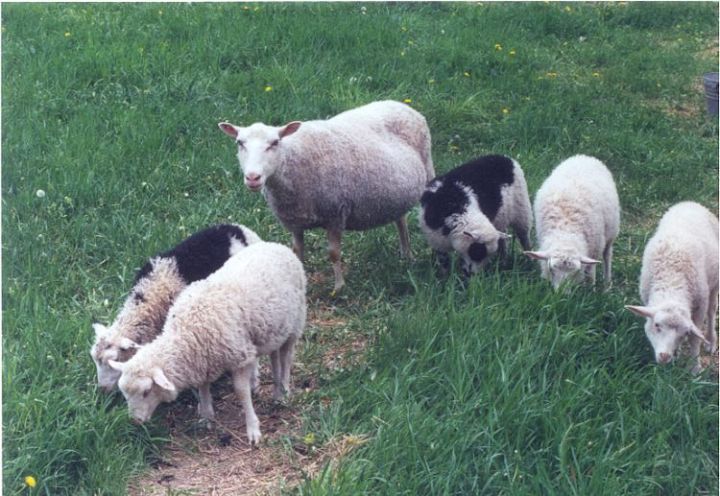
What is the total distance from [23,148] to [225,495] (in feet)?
12.6

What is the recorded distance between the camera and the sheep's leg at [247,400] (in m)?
4.00

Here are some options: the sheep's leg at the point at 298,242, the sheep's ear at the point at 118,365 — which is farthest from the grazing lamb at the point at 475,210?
the sheep's ear at the point at 118,365

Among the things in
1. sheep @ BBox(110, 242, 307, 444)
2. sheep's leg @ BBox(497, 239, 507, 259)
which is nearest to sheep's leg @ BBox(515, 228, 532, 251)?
sheep's leg @ BBox(497, 239, 507, 259)

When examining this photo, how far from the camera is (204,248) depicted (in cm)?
470

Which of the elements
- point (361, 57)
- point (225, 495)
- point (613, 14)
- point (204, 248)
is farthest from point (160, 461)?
point (613, 14)

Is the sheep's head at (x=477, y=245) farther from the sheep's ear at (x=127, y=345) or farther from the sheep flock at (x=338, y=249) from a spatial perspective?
the sheep's ear at (x=127, y=345)

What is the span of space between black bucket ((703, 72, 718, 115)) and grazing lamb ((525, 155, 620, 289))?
3361 mm

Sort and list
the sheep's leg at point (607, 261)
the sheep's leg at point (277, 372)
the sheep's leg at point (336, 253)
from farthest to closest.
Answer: the sheep's leg at point (607, 261) < the sheep's leg at point (336, 253) < the sheep's leg at point (277, 372)

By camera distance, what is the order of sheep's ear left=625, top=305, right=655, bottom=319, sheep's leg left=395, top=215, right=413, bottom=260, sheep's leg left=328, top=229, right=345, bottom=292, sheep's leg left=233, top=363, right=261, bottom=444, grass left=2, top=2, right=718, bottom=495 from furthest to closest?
1. sheep's leg left=395, top=215, right=413, bottom=260
2. sheep's leg left=328, top=229, right=345, bottom=292
3. sheep's ear left=625, top=305, right=655, bottom=319
4. sheep's leg left=233, top=363, right=261, bottom=444
5. grass left=2, top=2, right=718, bottom=495

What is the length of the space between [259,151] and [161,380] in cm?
166

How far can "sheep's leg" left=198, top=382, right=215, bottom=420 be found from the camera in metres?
4.14

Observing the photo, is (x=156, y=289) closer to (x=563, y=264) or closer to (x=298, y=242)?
(x=298, y=242)

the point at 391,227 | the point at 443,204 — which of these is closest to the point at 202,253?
the point at 443,204

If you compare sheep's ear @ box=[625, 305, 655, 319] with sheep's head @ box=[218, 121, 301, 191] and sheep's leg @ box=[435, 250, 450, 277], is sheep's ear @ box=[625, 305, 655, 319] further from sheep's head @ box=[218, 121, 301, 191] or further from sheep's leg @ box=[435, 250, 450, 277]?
sheep's head @ box=[218, 121, 301, 191]
